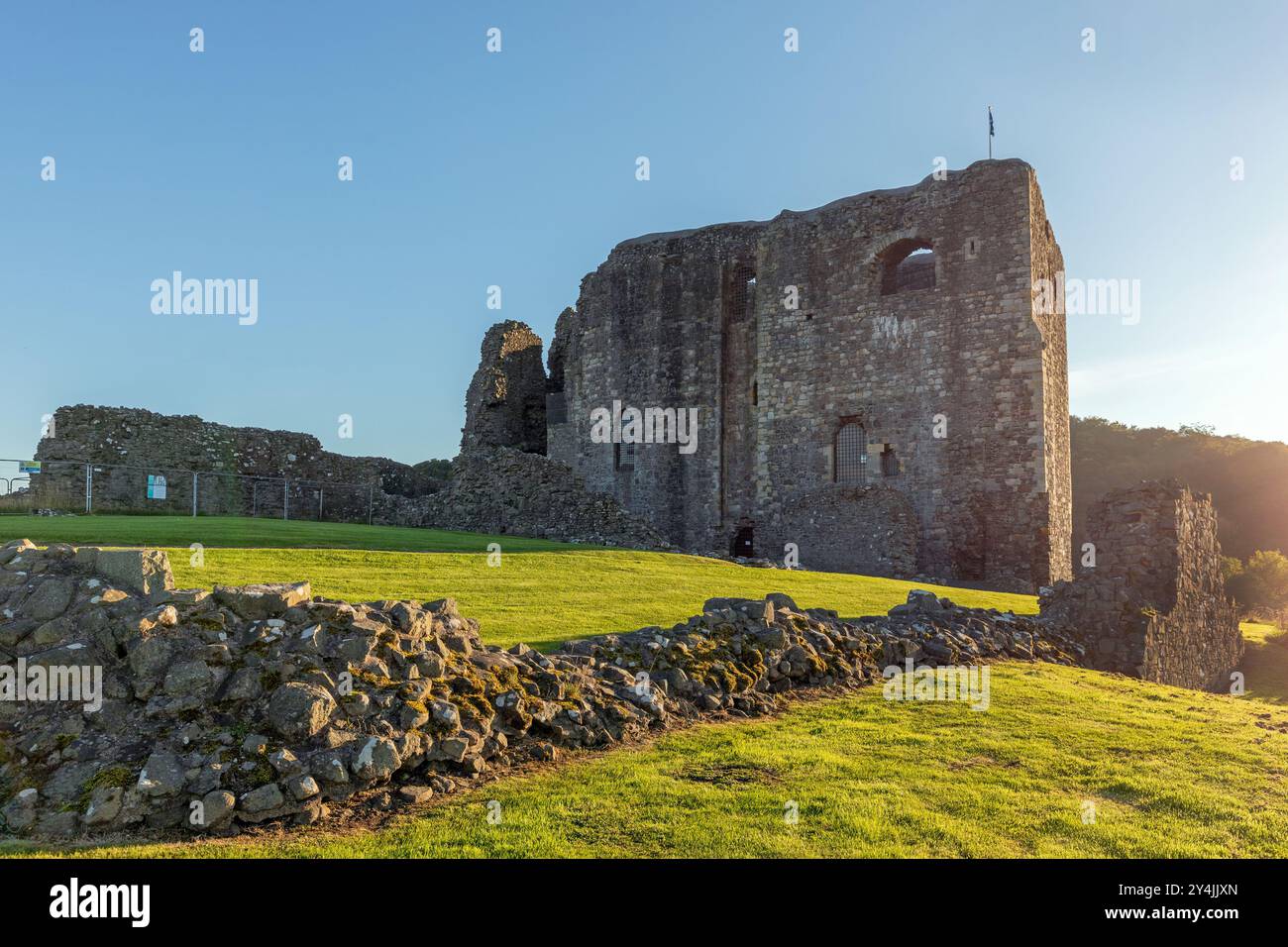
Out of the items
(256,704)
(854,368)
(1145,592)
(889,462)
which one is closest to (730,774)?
(256,704)

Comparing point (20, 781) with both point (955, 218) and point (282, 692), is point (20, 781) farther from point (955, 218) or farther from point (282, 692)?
point (955, 218)

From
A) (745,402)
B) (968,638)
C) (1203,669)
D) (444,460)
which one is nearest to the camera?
(968,638)

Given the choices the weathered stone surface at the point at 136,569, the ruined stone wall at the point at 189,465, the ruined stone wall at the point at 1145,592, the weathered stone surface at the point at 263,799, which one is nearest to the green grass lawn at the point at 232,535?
the weathered stone surface at the point at 136,569

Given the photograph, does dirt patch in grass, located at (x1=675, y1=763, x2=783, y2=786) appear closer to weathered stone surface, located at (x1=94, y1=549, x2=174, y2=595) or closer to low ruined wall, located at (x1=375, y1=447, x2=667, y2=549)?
weathered stone surface, located at (x1=94, y1=549, x2=174, y2=595)

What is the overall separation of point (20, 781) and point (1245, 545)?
5710cm

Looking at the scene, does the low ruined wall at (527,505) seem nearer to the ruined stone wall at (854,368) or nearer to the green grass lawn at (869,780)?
the ruined stone wall at (854,368)

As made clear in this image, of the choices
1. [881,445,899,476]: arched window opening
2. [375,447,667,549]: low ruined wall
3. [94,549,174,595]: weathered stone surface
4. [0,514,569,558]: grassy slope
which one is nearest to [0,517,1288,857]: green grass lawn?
[0,514,569,558]: grassy slope

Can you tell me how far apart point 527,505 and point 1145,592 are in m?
14.8

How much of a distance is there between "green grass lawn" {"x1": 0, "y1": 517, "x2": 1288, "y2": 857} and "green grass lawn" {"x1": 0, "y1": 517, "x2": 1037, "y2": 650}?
94 millimetres

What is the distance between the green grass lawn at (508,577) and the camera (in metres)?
10.4

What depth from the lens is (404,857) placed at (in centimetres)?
466

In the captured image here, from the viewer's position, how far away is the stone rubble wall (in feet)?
17.0
